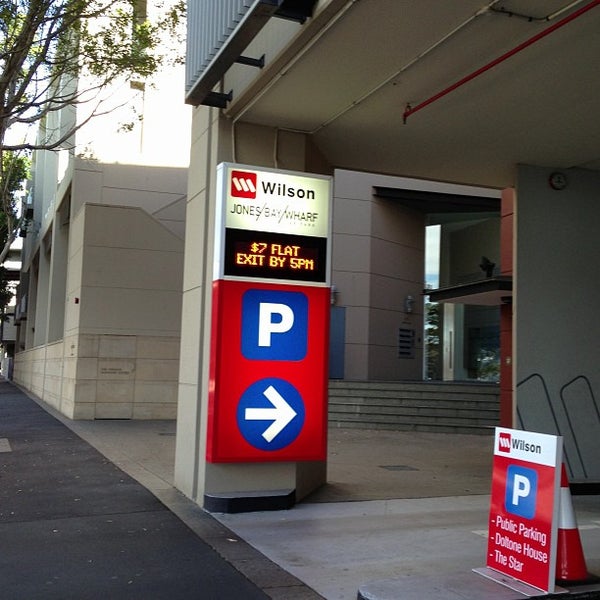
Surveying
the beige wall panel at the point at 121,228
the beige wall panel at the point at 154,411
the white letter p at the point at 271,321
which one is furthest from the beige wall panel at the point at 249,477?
the beige wall panel at the point at 121,228

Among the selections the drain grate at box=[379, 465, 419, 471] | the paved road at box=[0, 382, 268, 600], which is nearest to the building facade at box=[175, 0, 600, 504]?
the paved road at box=[0, 382, 268, 600]

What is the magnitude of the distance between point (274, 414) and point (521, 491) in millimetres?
3117

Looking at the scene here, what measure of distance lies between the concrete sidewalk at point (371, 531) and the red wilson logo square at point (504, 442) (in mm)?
900

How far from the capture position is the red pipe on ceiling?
18.2 ft

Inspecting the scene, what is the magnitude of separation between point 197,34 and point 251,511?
4.97 m

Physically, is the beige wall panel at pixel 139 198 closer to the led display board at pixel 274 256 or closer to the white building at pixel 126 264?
the white building at pixel 126 264

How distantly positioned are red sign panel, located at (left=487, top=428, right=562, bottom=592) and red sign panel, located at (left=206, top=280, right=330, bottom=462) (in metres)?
2.77

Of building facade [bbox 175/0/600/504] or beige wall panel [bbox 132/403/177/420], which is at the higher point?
building facade [bbox 175/0/600/504]

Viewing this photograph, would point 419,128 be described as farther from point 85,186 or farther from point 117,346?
point 85,186

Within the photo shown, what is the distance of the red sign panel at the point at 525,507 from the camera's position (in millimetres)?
4836

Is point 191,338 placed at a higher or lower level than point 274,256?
lower

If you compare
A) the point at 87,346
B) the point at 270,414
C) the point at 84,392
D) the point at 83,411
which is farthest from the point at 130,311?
the point at 270,414

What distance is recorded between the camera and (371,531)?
22.8 feet

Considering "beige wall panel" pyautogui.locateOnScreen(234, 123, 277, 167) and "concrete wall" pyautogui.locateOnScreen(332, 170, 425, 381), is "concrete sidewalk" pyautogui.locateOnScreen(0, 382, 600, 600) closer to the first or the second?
"beige wall panel" pyautogui.locateOnScreen(234, 123, 277, 167)
